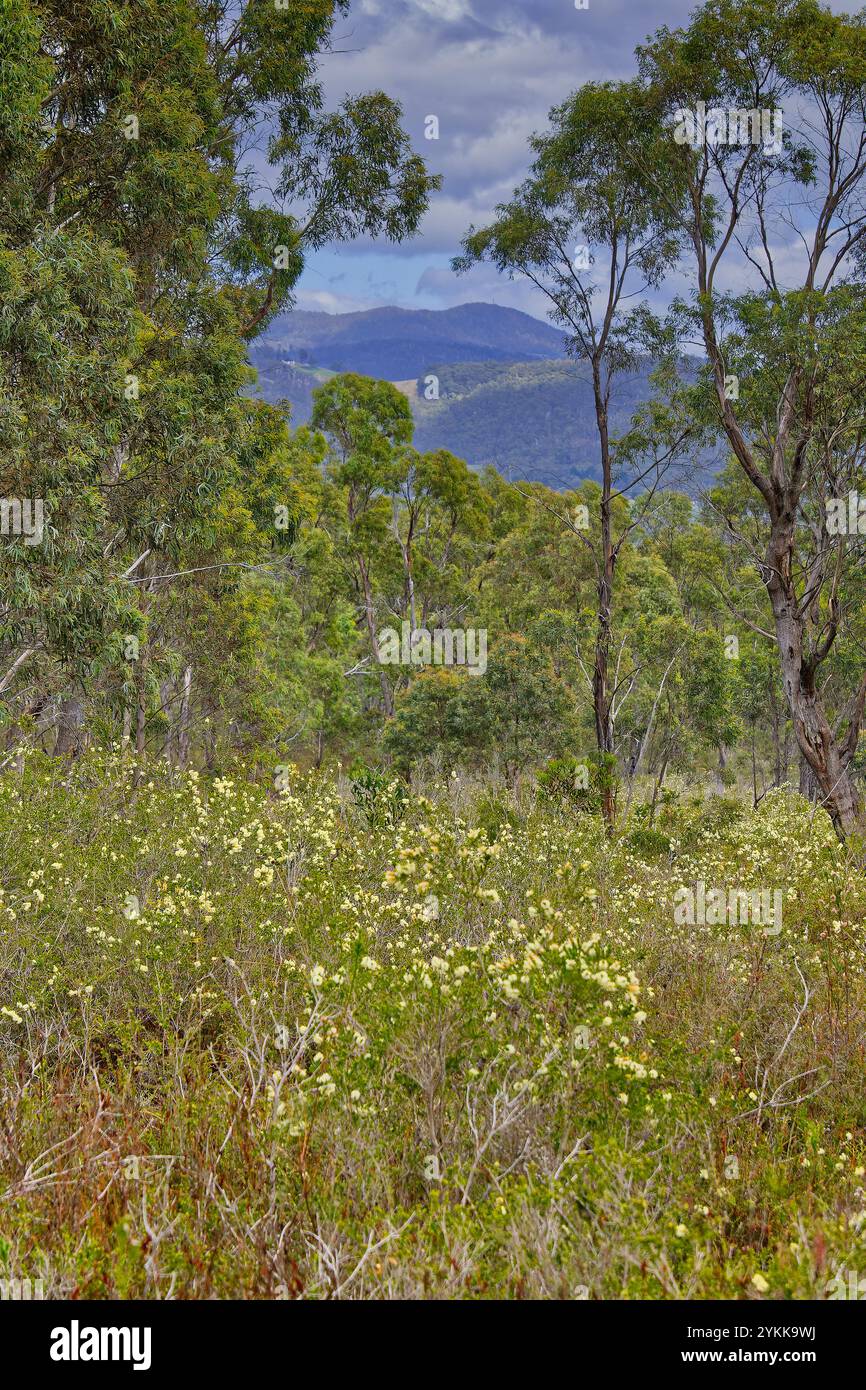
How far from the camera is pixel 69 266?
9.34m

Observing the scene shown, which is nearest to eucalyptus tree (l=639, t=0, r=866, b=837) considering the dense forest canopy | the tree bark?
the dense forest canopy

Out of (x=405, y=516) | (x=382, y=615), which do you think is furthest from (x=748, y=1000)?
(x=382, y=615)

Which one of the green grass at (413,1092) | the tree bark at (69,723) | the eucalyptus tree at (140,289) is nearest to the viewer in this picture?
the green grass at (413,1092)

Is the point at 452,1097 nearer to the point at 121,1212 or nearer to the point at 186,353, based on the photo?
the point at 121,1212

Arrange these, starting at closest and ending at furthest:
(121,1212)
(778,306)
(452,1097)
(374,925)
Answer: (121,1212)
(452,1097)
(374,925)
(778,306)

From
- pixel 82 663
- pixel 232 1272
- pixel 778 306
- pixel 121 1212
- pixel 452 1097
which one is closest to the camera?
pixel 232 1272

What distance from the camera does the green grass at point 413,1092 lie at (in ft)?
8.34

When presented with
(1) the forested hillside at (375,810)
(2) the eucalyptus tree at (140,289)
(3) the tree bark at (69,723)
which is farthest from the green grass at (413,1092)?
(3) the tree bark at (69,723)

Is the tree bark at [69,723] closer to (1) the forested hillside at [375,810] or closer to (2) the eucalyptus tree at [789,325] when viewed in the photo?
(1) the forested hillside at [375,810]

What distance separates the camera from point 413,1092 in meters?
3.36

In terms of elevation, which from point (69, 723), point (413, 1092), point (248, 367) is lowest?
point (413, 1092)

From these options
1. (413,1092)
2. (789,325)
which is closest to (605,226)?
(789,325)

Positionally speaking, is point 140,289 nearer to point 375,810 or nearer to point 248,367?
point 248,367

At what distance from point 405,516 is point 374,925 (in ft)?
84.8
